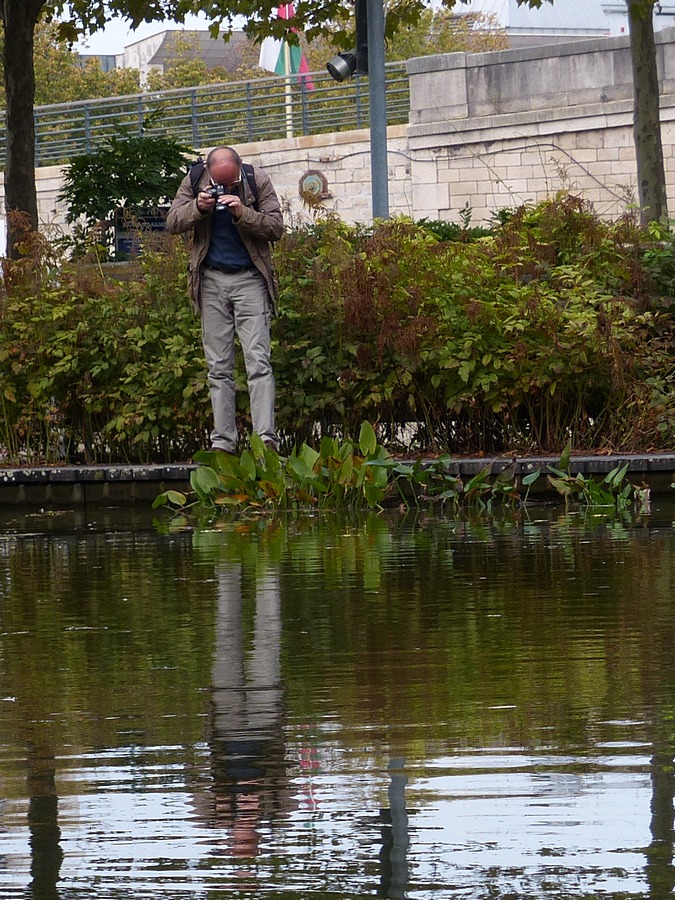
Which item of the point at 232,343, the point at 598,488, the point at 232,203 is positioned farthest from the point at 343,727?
the point at 232,343

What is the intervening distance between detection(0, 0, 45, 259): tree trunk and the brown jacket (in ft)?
20.1

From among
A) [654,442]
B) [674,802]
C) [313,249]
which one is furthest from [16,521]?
[674,802]

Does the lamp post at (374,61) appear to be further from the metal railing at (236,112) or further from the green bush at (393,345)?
the metal railing at (236,112)

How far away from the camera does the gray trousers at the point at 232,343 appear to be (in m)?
10.4

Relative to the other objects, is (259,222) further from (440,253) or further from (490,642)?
(490,642)

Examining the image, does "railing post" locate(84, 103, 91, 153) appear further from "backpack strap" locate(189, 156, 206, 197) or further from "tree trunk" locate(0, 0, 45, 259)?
"backpack strap" locate(189, 156, 206, 197)

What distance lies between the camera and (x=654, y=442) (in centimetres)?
1088

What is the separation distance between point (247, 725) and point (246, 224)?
6.56 meters

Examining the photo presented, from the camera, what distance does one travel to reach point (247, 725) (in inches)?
146

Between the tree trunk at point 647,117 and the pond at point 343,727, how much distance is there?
44.1ft

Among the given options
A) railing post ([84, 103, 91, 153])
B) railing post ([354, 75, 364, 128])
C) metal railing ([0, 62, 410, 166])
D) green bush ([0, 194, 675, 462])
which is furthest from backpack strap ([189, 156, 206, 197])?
railing post ([84, 103, 91, 153])

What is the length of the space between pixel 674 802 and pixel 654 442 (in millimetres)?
8194

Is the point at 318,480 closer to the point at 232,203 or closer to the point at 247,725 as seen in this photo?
the point at 232,203

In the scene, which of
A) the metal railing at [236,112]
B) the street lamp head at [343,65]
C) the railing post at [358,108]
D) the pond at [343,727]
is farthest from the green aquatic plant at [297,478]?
the railing post at [358,108]
